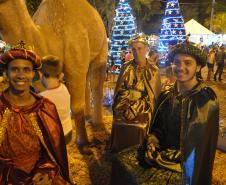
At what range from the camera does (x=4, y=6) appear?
464 centimetres

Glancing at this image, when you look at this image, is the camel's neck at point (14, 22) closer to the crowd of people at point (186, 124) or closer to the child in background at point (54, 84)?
the child in background at point (54, 84)

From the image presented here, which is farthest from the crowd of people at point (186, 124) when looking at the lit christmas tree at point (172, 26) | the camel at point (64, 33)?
the lit christmas tree at point (172, 26)

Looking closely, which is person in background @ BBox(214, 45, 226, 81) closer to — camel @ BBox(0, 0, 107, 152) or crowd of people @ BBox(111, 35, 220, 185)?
camel @ BBox(0, 0, 107, 152)

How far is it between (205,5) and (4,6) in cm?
3684

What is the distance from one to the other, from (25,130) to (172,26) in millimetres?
17700

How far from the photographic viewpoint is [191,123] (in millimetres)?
3004

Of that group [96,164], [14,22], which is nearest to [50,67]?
[14,22]

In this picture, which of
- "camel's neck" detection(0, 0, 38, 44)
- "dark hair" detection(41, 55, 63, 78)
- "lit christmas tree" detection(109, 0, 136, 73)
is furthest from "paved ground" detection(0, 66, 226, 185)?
"lit christmas tree" detection(109, 0, 136, 73)

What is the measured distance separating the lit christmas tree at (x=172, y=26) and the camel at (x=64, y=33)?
44.9 ft

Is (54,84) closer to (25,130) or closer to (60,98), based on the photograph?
(60,98)

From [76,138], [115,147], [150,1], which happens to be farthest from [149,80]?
[150,1]

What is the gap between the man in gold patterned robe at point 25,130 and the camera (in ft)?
8.42

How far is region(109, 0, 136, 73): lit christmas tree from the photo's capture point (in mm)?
16763

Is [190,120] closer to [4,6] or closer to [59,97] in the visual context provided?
[59,97]
